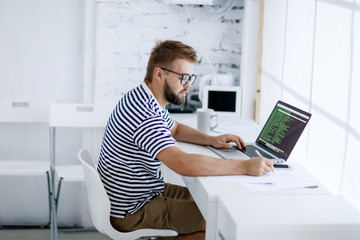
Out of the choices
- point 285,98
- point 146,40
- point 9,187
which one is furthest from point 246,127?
point 9,187

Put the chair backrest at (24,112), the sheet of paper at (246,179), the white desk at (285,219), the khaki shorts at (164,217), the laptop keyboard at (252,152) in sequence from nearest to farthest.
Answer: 1. the white desk at (285,219)
2. the sheet of paper at (246,179)
3. the khaki shorts at (164,217)
4. the laptop keyboard at (252,152)
5. the chair backrest at (24,112)

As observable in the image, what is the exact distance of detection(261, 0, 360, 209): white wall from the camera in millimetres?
2162

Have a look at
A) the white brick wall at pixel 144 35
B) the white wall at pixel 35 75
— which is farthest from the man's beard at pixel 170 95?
A: the white wall at pixel 35 75

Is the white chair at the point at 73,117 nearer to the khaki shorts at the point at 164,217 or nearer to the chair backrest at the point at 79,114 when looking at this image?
the chair backrest at the point at 79,114

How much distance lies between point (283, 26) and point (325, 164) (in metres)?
0.93

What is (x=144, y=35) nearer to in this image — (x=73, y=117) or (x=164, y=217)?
(x=73, y=117)

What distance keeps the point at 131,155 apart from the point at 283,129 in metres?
0.68

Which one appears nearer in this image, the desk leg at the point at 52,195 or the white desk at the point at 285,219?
the white desk at the point at 285,219

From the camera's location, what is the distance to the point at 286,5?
9.91ft

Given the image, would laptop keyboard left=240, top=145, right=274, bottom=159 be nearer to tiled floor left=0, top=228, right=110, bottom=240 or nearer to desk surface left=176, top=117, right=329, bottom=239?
desk surface left=176, top=117, right=329, bottom=239

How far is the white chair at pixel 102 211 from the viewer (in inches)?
87.9

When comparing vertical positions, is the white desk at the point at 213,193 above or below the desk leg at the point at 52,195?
above

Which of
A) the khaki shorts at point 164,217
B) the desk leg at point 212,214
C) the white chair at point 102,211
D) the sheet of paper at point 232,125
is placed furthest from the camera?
the sheet of paper at point 232,125

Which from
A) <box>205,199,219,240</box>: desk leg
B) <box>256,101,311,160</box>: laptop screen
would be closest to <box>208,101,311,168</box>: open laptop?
<box>256,101,311,160</box>: laptop screen
